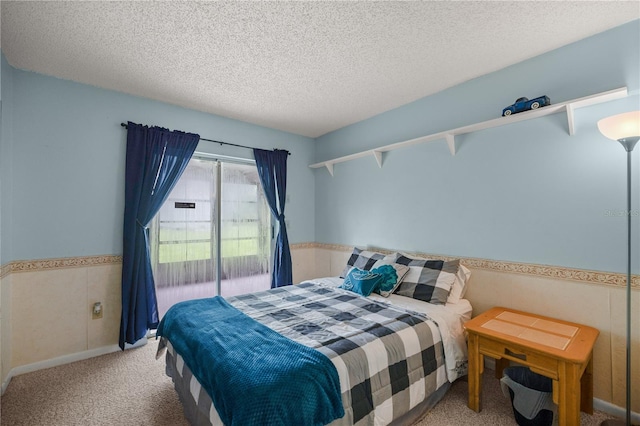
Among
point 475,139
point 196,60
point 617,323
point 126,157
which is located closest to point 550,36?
point 475,139

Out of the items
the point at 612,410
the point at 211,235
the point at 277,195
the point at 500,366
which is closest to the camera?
the point at 612,410

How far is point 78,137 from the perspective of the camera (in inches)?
105

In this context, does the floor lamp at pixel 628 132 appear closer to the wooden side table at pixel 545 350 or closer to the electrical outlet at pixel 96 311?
the wooden side table at pixel 545 350

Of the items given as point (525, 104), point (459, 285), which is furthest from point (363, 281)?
point (525, 104)

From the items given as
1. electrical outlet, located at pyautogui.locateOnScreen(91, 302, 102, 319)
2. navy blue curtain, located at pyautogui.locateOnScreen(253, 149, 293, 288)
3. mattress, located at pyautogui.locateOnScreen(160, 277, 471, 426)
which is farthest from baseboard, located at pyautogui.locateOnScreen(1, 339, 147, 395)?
navy blue curtain, located at pyautogui.locateOnScreen(253, 149, 293, 288)

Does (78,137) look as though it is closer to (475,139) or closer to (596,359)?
(475,139)

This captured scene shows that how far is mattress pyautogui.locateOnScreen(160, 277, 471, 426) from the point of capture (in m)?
1.53

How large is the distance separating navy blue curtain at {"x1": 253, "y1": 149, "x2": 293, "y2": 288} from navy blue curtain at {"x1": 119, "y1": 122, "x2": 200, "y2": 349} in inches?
44.4

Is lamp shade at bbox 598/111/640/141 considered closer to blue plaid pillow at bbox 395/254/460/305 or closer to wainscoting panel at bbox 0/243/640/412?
wainscoting panel at bbox 0/243/640/412

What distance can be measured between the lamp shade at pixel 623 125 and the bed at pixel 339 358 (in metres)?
1.55

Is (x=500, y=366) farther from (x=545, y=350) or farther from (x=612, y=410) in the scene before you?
(x=545, y=350)

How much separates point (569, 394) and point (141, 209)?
3.64 meters

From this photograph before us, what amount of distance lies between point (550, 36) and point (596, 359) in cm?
230

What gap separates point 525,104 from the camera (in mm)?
2193
